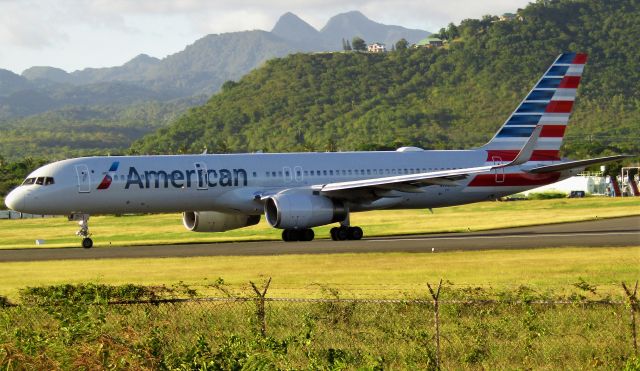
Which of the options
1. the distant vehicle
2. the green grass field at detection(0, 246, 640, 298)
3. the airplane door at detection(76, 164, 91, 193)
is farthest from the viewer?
the distant vehicle

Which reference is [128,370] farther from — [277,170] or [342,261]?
[277,170]

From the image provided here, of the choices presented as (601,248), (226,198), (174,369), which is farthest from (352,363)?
(226,198)

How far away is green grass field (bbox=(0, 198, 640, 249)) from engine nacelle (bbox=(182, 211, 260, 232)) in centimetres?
165

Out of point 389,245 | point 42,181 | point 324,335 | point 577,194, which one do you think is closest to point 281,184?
point 389,245

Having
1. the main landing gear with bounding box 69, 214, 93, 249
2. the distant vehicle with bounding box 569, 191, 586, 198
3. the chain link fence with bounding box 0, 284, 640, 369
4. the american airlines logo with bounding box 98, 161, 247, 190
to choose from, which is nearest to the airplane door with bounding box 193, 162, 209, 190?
the american airlines logo with bounding box 98, 161, 247, 190

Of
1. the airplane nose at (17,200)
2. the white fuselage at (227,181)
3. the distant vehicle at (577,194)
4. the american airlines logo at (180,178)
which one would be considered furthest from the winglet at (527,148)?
the distant vehicle at (577,194)

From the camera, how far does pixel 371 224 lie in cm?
6053

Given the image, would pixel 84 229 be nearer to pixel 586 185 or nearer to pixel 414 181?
pixel 414 181

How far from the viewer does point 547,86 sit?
2159 inches

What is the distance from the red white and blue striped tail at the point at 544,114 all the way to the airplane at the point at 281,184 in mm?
708

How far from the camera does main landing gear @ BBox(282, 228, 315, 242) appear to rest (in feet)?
154

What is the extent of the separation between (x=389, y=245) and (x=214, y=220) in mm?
9331

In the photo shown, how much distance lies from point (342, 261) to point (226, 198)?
1135 centimetres

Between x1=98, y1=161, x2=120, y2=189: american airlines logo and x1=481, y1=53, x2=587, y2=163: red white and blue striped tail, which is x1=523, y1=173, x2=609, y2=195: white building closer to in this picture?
x1=481, y1=53, x2=587, y2=163: red white and blue striped tail
